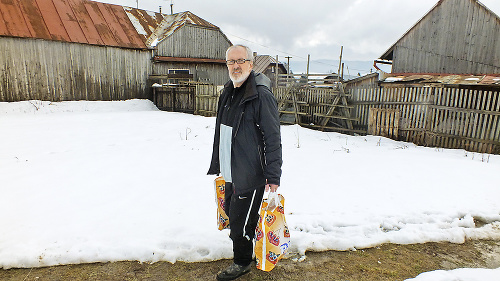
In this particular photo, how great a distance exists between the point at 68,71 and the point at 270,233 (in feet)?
54.6

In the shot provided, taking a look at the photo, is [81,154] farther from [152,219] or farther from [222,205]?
[222,205]

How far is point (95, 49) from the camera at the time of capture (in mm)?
15812

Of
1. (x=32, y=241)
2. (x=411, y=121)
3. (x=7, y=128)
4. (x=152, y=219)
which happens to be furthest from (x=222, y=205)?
(x=7, y=128)

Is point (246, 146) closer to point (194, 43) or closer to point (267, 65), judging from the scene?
point (194, 43)

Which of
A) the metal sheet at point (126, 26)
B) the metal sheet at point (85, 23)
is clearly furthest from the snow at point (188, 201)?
the metal sheet at point (126, 26)

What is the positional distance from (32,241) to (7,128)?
7.79 metres

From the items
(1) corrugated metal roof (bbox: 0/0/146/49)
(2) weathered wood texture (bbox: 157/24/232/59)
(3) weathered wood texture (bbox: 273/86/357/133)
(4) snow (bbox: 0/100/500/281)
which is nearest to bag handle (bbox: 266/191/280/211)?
(4) snow (bbox: 0/100/500/281)

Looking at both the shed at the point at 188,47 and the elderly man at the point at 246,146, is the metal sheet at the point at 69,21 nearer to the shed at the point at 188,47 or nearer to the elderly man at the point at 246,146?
the shed at the point at 188,47

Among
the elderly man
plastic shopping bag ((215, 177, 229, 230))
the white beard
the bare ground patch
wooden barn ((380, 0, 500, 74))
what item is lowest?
the bare ground patch

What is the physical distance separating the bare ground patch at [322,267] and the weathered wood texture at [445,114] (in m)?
6.07

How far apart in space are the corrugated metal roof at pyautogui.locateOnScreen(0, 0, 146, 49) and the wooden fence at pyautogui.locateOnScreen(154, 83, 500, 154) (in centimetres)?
1108

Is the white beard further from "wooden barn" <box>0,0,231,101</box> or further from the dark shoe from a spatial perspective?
"wooden barn" <box>0,0,231,101</box>

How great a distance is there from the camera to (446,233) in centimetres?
337

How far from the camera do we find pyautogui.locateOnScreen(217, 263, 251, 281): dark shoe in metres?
2.59
